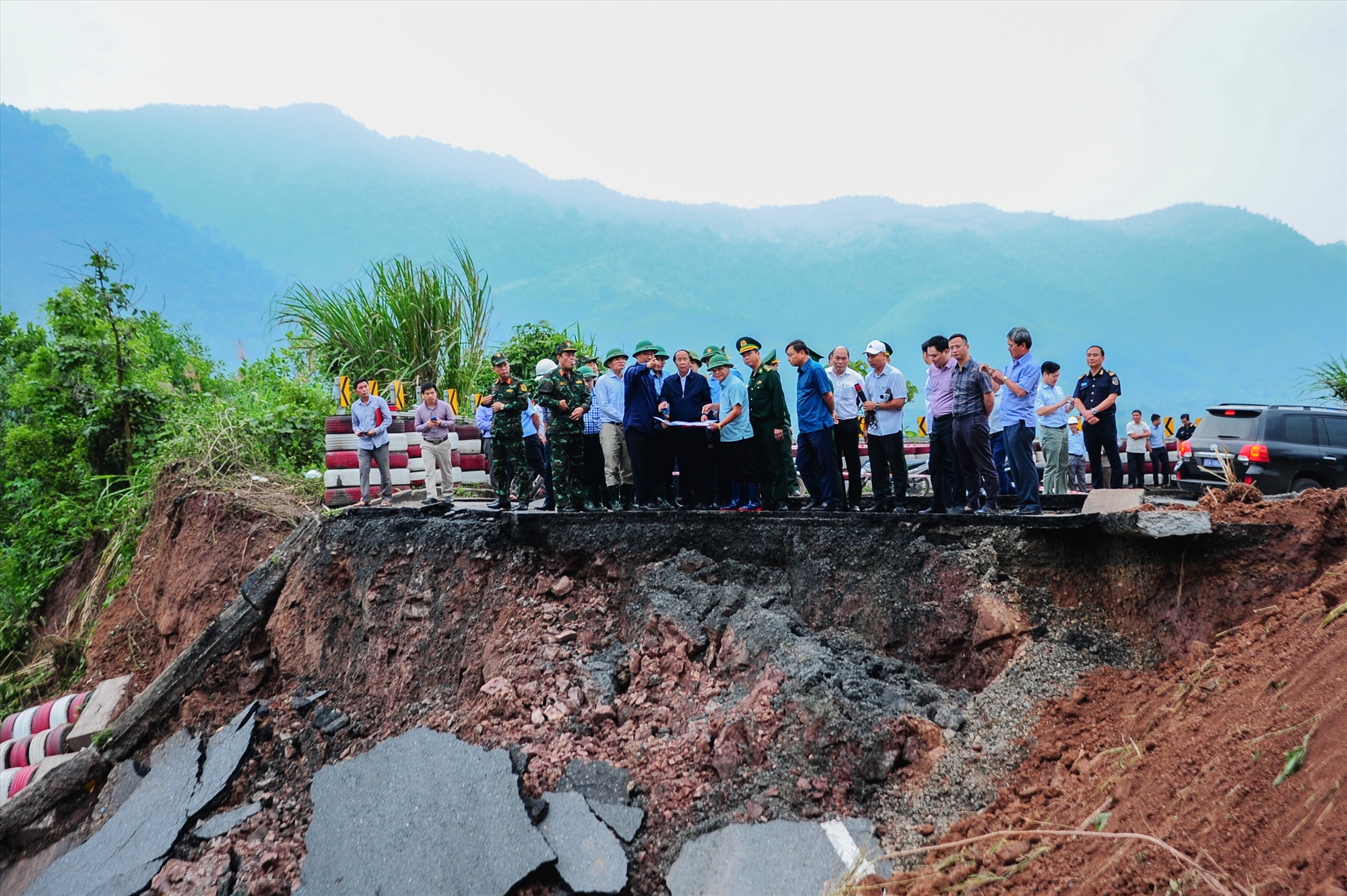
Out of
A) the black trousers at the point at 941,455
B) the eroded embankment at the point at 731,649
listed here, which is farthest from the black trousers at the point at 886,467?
the eroded embankment at the point at 731,649

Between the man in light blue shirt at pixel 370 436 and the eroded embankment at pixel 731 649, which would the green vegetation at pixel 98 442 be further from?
the eroded embankment at pixel 731 649

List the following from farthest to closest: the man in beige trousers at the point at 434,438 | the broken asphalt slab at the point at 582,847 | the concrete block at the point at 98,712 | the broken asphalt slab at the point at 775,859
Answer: the man in beige trousers at the point at 434,438, the concrete block at the point at 98,712, the broken asphalt slab at the point at 582,847, the broken asphalt slab at the point at 775,859

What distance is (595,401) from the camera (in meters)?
9.52

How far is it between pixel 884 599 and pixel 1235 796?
11.4 ft

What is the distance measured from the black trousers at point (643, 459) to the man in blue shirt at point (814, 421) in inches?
61.8

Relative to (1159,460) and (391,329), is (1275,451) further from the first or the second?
(391,329)

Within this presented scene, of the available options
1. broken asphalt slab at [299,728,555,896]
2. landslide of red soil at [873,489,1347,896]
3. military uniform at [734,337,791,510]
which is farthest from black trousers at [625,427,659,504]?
landslide of red soil at [873,489,1347,896]

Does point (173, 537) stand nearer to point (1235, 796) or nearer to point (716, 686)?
point (716, 686)

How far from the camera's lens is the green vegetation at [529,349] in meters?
17.1

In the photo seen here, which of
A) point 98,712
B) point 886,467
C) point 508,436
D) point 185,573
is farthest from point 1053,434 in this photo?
point 98,712

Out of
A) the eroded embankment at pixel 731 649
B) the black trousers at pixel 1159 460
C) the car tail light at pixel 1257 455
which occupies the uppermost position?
the car tail light at pixel 1257 455

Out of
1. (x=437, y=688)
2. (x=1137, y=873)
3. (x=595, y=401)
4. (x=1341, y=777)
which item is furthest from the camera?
(x=595, y=401)

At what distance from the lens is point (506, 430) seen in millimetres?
9609

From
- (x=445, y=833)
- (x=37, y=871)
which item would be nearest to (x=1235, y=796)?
(x=445, y=833)
